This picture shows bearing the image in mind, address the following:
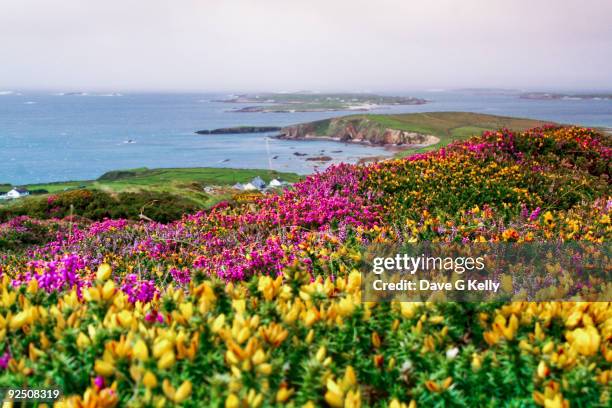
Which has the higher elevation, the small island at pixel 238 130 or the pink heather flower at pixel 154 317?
the pink heather flower at pixel 154 317

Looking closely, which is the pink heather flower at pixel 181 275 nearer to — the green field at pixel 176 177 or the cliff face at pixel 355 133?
the green field at pixel 176 177

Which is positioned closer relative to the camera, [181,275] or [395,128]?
[181,275]

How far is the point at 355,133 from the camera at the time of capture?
16288 centimetres

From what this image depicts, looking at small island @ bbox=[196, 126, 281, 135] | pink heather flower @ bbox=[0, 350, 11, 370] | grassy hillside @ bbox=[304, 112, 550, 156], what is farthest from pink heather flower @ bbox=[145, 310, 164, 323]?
small island @ bbox=[196, 126, 281, 135]

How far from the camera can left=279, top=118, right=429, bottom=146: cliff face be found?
479 ft

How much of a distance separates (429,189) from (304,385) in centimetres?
786

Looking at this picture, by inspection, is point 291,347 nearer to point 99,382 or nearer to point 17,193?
point 99,382

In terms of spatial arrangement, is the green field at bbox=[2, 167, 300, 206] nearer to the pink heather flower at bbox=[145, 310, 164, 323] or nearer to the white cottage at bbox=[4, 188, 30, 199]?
the white cottage at bbox=[4, 188, 30, 199]

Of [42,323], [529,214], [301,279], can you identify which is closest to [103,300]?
[42,323]

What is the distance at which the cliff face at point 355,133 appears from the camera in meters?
146

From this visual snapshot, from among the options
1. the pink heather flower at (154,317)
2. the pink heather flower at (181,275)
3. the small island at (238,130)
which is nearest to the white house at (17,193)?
the pink heather flower at (181,275)

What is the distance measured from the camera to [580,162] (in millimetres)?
13344

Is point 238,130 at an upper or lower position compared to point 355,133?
upper

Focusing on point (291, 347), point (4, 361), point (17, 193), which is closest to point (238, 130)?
point (17, 193)
